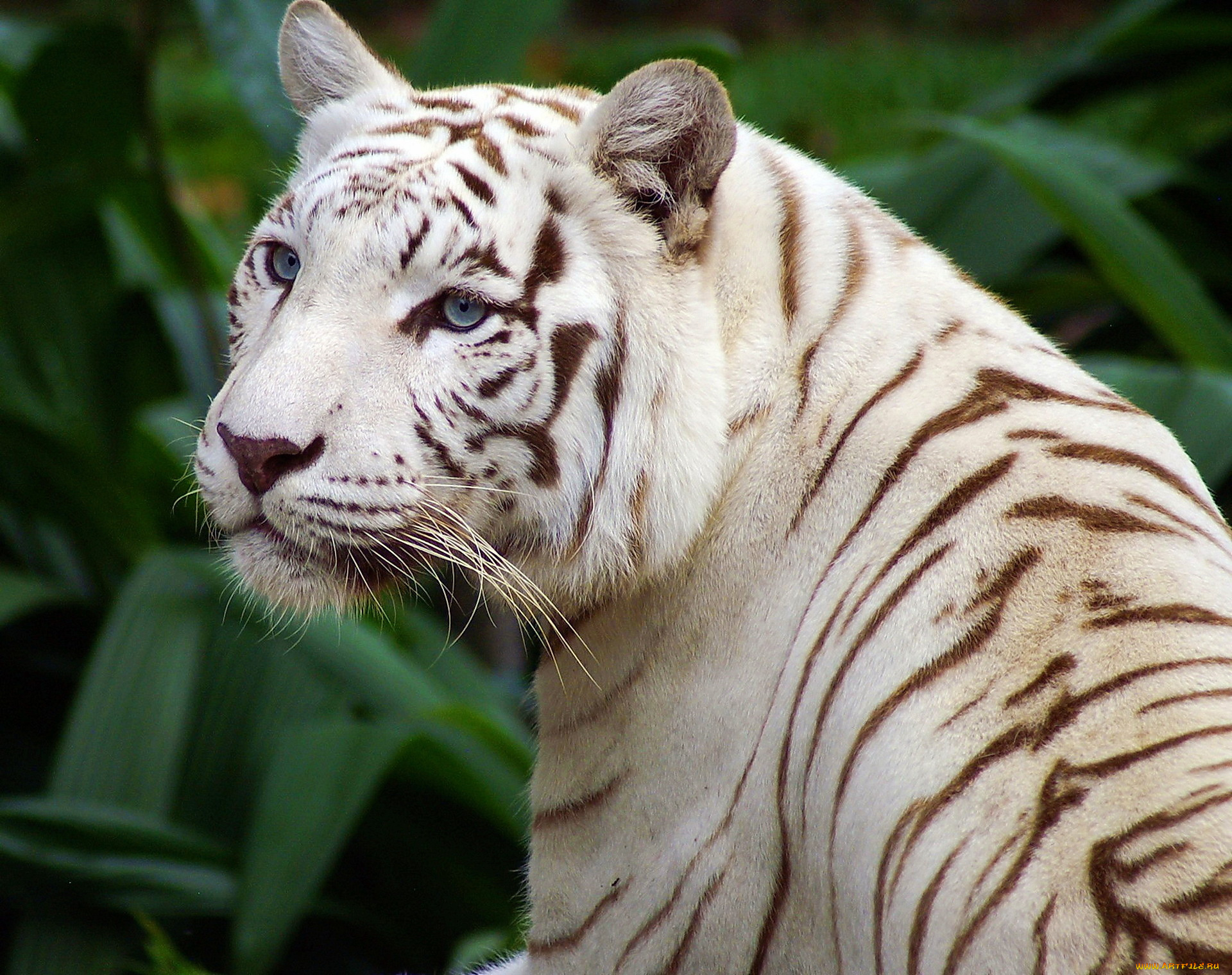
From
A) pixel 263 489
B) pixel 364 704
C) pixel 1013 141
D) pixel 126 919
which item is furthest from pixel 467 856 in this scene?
pixel 1013 141

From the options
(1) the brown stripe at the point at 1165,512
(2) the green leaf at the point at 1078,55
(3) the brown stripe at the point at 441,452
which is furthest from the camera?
(2) the green leaf at the point at 1078,55

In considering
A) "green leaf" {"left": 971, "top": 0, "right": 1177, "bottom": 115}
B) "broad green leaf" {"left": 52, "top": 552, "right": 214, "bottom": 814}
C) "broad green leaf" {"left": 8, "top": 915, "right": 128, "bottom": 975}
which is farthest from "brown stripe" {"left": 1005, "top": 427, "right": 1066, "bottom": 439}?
"green leaf" {"left": 971, "top": 0, "right": 1177, "bottom": 115}

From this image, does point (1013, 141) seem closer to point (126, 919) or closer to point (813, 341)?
point (813, 341)

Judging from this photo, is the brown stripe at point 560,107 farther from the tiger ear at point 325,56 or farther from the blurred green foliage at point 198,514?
the blurred green foliage at point 198,514

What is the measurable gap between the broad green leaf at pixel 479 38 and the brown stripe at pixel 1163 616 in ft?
8.04

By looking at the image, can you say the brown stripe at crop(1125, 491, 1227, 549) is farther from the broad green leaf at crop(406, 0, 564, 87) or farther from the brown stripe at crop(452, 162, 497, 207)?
the broad green leaf at crop(406, 0, 564, 87)

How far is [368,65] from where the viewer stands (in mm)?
1663

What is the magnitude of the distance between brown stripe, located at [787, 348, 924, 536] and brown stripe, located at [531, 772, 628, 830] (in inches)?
13.1

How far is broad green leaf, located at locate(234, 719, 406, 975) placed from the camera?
93.8 inches

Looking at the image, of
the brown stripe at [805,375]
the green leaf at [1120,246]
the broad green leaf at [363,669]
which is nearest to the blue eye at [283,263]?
the brown stripe at [805,375]

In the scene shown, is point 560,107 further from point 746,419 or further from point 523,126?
point 746,419

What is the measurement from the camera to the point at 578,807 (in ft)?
4.81

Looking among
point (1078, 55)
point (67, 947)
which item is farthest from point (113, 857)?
point (1078, 55)

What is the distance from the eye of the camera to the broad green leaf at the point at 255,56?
3.03 m
